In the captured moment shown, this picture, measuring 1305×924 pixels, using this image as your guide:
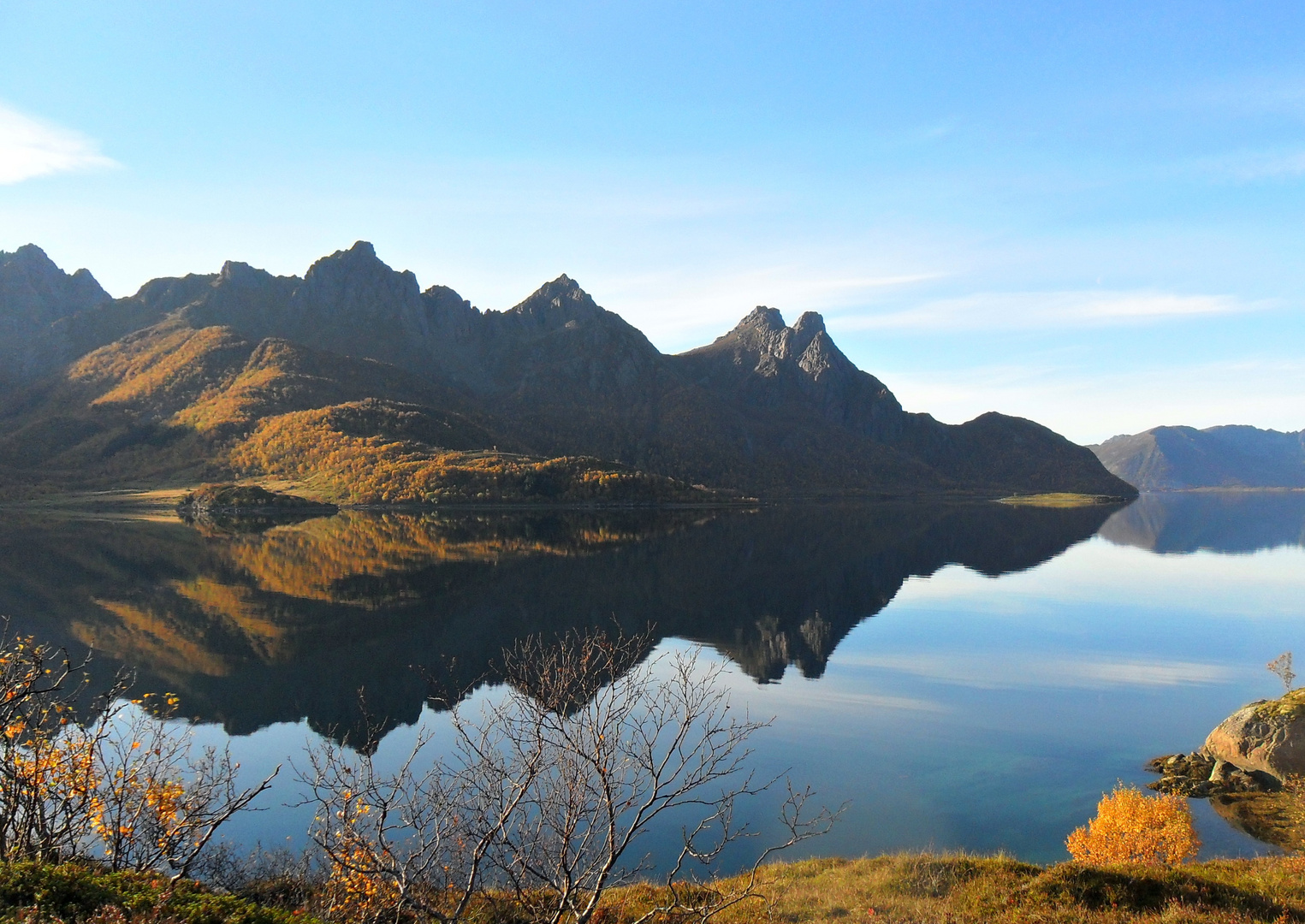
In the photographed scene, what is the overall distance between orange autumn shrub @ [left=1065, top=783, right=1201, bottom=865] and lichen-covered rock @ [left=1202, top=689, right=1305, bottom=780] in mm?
8896

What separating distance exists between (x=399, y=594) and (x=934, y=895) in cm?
5455

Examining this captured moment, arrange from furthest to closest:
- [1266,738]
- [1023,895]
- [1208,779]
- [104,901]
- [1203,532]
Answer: [1203,532], [1266,738], [1208,779], [1023,895], [104,901]

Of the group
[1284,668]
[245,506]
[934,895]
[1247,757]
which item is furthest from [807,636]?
[245,506]

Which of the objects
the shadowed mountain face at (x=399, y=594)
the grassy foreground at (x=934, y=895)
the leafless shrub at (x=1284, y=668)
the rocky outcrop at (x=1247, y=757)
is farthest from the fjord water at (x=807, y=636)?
the grassy foreground at (x=934, y=895)

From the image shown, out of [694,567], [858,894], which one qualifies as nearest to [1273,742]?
[858,894]

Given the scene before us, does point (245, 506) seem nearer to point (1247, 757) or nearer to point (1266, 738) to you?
point (1247, 757)

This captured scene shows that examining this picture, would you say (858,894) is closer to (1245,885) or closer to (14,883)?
(1245,885)

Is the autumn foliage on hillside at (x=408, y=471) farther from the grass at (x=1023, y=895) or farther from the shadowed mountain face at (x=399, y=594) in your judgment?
the grass at (x=1023, y=895)

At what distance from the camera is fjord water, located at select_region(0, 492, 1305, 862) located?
28.2 metres

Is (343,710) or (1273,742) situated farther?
(343,710)

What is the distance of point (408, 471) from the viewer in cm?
17225

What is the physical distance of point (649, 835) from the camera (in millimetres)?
22672

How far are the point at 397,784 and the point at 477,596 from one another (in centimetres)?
5077

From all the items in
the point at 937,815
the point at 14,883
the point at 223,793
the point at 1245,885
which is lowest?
the point at 937,815
